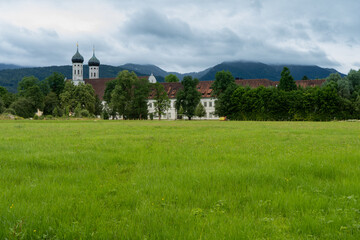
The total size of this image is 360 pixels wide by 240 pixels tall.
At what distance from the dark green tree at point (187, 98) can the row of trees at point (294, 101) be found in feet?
30.1

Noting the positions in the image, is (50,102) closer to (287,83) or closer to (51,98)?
(51,98)

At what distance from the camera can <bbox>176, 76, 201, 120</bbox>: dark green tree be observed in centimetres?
9338

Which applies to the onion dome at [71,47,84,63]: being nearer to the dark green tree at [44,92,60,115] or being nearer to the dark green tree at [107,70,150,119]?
the dark green tree at [44,92,60,115]

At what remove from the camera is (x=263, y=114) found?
259 feet

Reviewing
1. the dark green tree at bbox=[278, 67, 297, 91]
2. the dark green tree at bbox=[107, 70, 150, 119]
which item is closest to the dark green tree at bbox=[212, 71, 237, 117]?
the dark green tree at bbox=[278, 67, 297, 91]

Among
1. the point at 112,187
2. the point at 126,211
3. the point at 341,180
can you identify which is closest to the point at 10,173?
the point at 112,187

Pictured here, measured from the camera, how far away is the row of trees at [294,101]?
7394 centimetres

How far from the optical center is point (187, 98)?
304ft

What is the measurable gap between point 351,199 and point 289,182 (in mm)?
1444

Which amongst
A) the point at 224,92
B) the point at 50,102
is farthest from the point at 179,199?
the point at 50,102

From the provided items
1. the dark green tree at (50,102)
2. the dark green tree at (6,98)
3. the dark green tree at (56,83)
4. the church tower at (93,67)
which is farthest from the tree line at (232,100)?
the church tower at (93,67)

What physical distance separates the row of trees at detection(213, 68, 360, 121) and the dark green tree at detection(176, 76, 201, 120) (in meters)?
9.17

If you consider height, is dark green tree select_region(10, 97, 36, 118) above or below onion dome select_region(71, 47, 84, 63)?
below

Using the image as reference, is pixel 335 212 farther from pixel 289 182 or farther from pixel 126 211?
pixel 126 211
